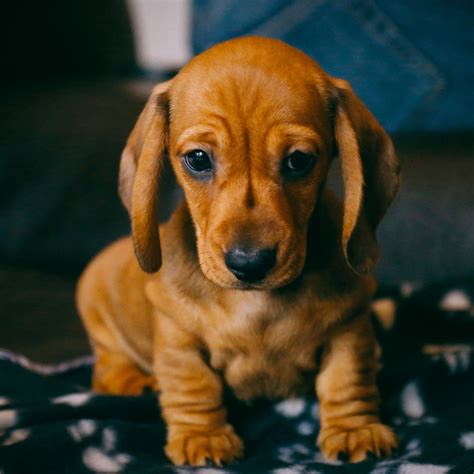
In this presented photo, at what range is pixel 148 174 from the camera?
178 cm

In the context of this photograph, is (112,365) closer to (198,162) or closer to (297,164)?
(198,162)

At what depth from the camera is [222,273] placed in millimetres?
1635

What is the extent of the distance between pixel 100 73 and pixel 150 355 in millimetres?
1812

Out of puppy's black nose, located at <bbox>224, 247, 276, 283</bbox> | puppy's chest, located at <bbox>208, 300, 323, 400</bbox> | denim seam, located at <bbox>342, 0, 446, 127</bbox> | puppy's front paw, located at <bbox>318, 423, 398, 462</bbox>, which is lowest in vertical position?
puppy's front paw, located at <bbox>318, 423, 398, 462</bbox>

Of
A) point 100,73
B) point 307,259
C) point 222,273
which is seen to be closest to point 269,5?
point 100,73

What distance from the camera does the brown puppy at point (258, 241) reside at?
1.64 metres

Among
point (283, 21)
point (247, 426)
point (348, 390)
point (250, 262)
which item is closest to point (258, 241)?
point (250, 262)

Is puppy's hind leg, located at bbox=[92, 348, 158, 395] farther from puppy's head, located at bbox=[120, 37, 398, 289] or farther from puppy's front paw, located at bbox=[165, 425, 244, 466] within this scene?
puppy's head, located at bbox=[120, 37, 398, 289]

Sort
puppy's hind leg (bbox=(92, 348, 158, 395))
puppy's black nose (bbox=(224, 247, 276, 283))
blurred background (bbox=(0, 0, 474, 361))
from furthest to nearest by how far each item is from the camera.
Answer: blurred background (bbox=(0, 0, 474, 361)) → puppy's hind leg (bbox=(92, 348, 158, 395)) → puppy's black nose (bbox=(224, 247, 276, 283))

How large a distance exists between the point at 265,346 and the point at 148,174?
1.82 ft

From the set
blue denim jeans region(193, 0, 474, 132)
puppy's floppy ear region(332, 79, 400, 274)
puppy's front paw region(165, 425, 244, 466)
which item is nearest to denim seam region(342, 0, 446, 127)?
blue denim jeans region(193, 0, 474, 132)

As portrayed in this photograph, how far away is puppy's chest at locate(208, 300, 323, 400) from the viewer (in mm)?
1846

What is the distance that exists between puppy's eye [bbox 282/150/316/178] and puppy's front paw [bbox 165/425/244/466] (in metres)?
0.74

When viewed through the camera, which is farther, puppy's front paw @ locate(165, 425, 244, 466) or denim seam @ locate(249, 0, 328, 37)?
denim seam @ locate(249, 0, 328, 37)
